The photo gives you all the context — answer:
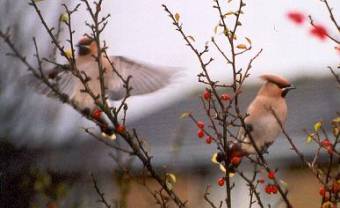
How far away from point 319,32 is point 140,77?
0.98 meters

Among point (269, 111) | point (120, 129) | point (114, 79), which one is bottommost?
point (120, 129)

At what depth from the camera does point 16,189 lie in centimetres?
231

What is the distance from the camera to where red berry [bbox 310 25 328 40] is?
1.73 metres

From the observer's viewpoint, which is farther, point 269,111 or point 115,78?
point 115,78

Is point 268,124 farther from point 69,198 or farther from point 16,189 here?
point 16,189

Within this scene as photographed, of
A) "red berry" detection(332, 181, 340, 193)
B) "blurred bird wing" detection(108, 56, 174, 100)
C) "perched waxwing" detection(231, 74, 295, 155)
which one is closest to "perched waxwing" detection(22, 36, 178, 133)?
"blurred bird wing" detection(108, 56, 174, 100)

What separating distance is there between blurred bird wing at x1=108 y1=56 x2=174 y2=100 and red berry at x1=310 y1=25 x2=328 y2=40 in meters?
0.81

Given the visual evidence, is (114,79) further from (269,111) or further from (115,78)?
(269,111)

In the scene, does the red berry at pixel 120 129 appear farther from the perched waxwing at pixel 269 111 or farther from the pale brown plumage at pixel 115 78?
the perched waxwing at pixel 269 111

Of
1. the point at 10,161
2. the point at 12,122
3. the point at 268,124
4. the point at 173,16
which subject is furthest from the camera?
the point at 268,124

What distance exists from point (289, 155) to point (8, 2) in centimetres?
406

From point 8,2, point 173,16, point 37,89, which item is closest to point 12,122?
point 37,89

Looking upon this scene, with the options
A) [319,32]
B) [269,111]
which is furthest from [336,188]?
[269,111]

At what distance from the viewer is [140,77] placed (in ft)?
8.50
